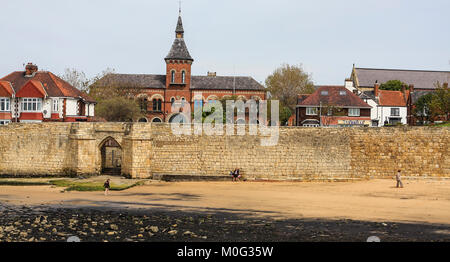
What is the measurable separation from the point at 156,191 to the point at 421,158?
62.0 feet

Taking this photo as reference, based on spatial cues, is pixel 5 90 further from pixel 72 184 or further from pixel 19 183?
pixel 72 184

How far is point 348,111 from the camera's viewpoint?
54656 millimetres

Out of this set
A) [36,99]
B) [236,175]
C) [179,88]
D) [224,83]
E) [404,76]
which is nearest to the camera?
[236,175]

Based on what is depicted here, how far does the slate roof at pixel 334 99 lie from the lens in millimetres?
54375

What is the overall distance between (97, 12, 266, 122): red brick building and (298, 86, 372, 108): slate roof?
11.3 m

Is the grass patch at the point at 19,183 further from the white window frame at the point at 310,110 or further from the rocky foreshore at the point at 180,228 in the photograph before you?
the white window frame at the point at 310,110

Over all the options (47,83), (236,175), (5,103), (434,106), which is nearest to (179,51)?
(47,83)

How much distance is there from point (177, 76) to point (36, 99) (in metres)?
27.9

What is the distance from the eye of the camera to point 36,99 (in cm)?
4019

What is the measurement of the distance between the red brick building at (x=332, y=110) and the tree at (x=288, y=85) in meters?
17.3

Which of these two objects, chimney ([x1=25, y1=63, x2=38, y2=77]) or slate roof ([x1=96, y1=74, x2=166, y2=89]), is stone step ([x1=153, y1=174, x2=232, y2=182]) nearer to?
chimney ([x1=25, y1=63, x2=38, y2=77])

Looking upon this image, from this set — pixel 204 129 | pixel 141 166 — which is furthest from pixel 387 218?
pixel 141 166

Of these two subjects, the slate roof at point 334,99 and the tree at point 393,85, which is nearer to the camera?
the slate roof at point 334,99

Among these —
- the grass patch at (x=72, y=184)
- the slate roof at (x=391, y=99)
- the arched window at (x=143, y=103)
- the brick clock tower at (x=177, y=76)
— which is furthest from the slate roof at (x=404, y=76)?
the grass patch at (x=72, y=184)
